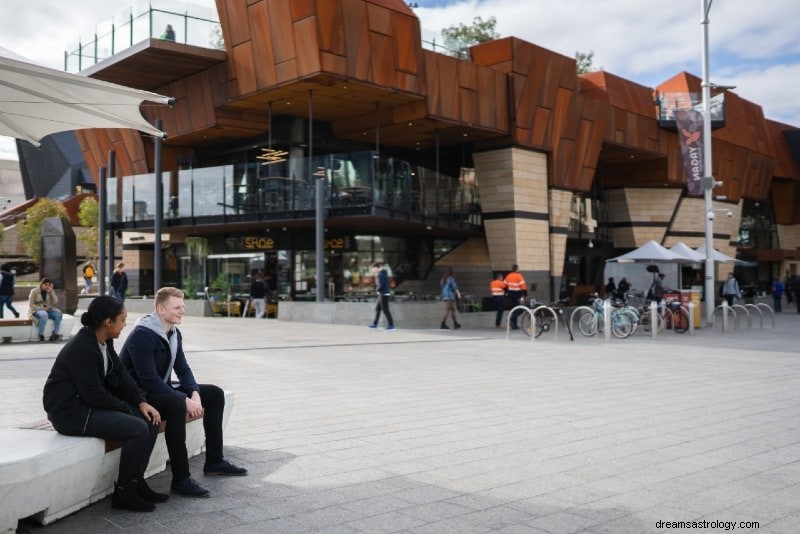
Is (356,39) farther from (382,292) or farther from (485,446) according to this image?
(485,446)

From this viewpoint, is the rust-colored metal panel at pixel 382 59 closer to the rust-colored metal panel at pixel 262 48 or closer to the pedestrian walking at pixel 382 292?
the rust-colored metal panel at pixel 262 48

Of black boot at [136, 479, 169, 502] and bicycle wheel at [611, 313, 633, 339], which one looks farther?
bicycle wheel at [611, 313, 633, 339]

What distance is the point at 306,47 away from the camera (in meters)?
20.5

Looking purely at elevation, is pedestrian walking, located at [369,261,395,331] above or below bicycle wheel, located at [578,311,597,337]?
above

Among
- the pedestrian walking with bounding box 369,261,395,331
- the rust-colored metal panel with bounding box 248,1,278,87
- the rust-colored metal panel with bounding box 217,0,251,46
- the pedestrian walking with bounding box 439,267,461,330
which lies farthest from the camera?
the rust-colored metal panel with bounding box 217,0,251,46

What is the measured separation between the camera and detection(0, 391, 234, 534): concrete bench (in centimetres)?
370

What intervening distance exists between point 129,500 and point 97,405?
60 centimetres

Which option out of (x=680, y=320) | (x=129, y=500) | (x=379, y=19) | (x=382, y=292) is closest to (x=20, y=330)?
(x=382, y=292)

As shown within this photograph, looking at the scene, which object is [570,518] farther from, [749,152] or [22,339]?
[749,152]

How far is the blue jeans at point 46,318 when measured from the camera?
1529 cm

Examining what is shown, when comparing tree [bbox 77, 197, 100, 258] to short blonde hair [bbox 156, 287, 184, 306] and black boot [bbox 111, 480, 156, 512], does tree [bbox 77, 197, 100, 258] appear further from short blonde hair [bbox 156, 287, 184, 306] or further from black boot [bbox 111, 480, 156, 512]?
black boot [bbox 111, 480, 156, 512]

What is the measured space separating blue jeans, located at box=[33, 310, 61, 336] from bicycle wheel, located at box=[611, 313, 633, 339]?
1328 centimetres

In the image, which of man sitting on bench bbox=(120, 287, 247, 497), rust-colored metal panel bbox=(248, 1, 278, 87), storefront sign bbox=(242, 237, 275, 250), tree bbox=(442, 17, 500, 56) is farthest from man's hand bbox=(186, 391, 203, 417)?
tree bbox=(442, 17, 500, 56)

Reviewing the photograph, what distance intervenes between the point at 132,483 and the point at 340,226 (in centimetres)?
2203
